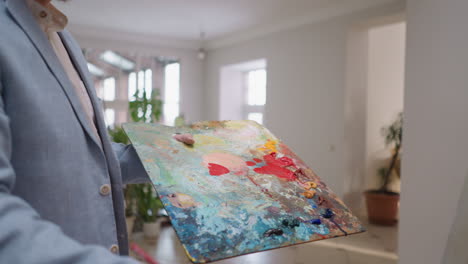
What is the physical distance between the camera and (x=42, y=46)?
663 mm

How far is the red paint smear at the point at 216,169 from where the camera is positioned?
3.28 ft

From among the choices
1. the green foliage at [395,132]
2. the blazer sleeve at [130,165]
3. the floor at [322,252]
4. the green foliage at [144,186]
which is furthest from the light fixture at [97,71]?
the blazer sleeve at [130,165]

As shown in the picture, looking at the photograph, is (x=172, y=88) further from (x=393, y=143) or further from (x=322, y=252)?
(x=322, y=252)

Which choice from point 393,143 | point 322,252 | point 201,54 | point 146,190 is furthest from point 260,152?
point 201,54

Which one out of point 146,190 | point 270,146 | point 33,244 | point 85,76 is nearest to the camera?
point 33,244

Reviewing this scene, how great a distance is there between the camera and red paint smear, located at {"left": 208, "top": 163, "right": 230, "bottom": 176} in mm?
1000

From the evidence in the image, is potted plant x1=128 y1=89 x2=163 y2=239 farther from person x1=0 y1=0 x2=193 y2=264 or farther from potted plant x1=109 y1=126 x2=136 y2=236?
person x1=0 y1=0 x2=193 y2=264

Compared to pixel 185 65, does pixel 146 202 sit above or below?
below

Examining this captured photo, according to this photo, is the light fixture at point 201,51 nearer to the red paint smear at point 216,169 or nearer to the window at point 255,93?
the window at point 255,93

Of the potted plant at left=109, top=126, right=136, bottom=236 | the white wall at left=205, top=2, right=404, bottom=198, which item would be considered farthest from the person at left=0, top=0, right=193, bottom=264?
the white wall at left=205, top=2, right=404, bottom=198

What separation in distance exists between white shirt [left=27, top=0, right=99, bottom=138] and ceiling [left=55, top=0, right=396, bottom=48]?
4156 millimetres

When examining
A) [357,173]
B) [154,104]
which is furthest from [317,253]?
[154,104]

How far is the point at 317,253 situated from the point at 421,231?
1950 mm

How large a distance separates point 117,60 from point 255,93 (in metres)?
2.79
